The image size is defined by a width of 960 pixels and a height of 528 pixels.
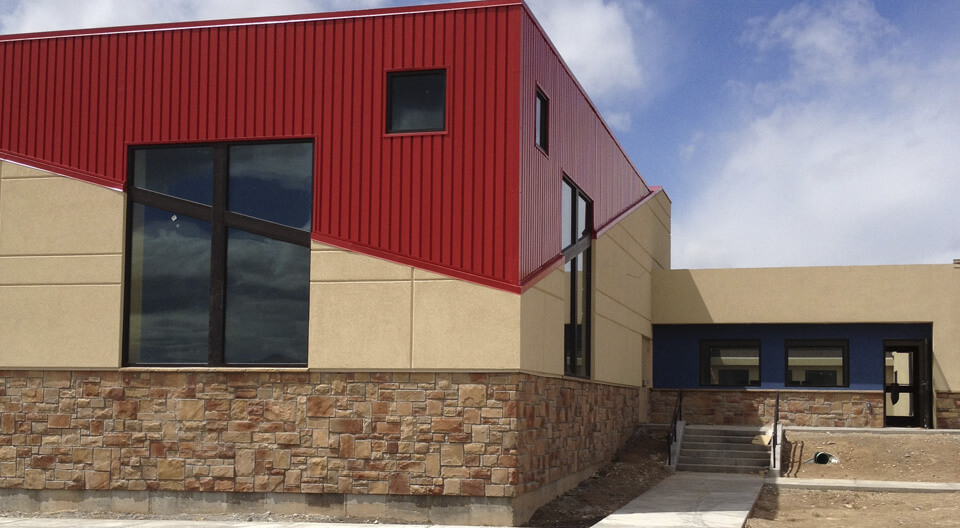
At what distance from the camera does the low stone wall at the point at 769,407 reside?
26.9m

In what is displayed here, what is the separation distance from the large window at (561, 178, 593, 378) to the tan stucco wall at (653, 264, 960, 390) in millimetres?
8605

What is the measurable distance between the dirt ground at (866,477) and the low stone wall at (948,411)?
3.06 m

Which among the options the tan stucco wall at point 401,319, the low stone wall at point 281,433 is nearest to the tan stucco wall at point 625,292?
the low stone wall at point 281,433

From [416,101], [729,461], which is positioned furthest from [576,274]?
[729,461]

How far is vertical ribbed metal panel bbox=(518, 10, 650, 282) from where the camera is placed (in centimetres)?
1566

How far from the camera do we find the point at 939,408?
86.1 ft

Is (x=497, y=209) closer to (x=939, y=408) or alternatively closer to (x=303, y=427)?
(x=303, y=427)

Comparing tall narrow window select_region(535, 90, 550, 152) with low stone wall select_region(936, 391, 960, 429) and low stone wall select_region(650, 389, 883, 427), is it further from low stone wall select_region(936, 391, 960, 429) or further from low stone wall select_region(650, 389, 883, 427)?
low stone wall select_region(936, 391, 960, 429)

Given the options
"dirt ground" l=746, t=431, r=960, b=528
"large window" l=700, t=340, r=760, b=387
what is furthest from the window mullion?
"large window" l=700, t=340, r=760, b=387

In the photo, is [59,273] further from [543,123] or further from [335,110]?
[543,123]

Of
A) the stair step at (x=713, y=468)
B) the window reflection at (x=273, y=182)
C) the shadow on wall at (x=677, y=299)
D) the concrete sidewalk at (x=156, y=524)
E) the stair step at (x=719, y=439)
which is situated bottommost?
the stair step at (x=713, y=468)

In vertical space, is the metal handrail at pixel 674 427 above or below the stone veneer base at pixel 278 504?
above

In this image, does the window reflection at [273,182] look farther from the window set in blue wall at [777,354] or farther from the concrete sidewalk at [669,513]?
the window set in blue wall at [777,354]

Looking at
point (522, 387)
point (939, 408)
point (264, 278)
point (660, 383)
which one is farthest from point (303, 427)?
point (939, 408)
